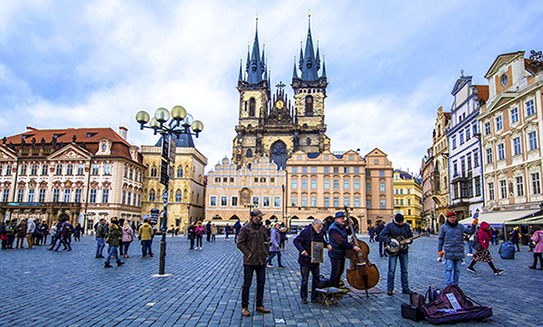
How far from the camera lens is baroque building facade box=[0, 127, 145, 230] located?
48.7 metres

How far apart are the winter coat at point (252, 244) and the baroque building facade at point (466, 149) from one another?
3230 centimetres

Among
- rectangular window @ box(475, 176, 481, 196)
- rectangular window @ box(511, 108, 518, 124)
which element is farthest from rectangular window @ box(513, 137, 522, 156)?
rectangular window @ box(475, 176, 481, 196)

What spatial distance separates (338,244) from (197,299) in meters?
2.77

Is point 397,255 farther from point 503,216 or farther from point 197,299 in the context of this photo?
point 503,216

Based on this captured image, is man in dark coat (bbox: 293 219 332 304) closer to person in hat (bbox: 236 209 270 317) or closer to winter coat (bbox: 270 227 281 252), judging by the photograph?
person in hat (bbox: 236 209 270 317)

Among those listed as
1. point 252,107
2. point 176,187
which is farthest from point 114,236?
point 252,107

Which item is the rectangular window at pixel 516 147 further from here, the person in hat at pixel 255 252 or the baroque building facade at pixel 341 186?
the person in hat at pixel 255 252

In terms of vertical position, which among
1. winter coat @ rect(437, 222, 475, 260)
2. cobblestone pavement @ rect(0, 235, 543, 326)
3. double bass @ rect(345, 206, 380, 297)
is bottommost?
cobblestone pavement @ rect(0, 235, 543, 326)

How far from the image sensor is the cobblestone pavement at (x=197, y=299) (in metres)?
5.61

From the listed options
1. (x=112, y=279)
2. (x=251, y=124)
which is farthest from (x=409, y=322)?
(x=251, y=124)

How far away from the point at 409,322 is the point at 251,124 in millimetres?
66657

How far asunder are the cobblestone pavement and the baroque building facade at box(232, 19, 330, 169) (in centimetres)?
5441

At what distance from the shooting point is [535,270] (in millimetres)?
11984

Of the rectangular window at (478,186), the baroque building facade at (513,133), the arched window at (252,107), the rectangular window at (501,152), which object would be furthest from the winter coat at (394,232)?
the arched window at (252,107)
